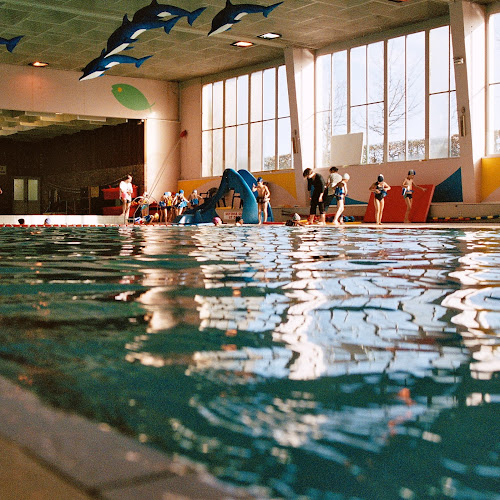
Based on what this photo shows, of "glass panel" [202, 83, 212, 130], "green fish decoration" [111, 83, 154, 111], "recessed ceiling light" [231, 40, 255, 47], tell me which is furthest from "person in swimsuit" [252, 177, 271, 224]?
"green fish decoration" [111, 83, 154, 111]

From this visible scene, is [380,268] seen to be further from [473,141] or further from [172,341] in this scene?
[473,141]

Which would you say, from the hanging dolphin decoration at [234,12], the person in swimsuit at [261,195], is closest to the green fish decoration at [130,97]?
the person in swimsuit at [261,195]

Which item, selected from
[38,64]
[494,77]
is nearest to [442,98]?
[494,77]

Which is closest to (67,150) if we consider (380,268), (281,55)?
(281,55)

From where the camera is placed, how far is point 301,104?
25922 millimetres

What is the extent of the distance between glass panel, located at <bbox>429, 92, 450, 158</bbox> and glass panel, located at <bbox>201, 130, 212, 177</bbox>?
1243 cm

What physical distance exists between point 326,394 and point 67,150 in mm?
40564

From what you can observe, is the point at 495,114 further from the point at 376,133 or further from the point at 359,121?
the point at 359,121

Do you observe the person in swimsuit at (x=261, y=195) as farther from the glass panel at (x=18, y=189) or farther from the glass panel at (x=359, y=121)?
the glass panel at (x=18, y=189)

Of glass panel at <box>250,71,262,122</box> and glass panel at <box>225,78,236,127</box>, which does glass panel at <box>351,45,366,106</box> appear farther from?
glass panel at <box>225,78,236,127</box>

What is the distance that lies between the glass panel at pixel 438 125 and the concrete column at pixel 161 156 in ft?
46.5

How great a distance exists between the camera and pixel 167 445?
1.25 metres

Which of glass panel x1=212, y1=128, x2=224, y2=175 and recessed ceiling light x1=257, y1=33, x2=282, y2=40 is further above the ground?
recessed ceiling light x1=257, y1=33, x2=282, y2=40

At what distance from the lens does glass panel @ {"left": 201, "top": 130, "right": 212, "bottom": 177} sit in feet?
105
